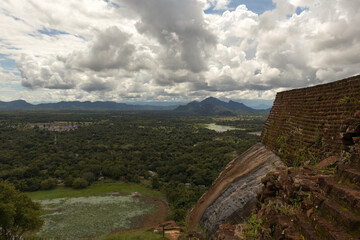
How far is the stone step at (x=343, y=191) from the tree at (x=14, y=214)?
2552cm

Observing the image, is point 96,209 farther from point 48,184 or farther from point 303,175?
point 303,175

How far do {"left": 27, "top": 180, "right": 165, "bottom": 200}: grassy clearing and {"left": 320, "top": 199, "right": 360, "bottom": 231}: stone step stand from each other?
4785 centimetres

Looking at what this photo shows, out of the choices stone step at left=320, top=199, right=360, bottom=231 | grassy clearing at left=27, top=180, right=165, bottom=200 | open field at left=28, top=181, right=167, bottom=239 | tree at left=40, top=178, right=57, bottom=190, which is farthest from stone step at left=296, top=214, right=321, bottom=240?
tree at left=40, top=178, right=57, bottom=190

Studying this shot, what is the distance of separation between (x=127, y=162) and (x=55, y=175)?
22.4 metres

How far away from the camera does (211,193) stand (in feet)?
51.7

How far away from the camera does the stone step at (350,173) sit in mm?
4879

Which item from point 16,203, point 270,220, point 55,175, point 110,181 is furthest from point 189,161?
point 270,220

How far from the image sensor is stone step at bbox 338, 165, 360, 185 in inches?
192

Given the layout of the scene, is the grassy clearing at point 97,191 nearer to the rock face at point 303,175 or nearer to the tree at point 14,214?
the tree at point 14,214

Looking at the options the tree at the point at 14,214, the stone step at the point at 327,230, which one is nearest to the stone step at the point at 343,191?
the stone step at the point at 327,230

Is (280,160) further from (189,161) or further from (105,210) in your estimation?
(189,161)

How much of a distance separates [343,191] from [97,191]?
187 feet

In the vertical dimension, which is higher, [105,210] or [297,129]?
[297,129]

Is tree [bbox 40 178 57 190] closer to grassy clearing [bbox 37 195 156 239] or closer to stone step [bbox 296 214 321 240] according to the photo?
grassy clearing [bbox 37 195 156 239]
